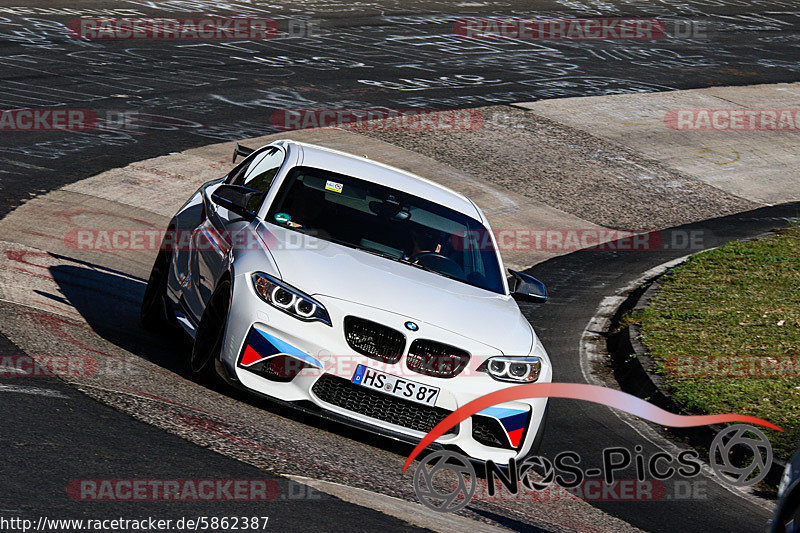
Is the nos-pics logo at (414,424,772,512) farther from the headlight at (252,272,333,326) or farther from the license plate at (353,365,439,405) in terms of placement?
the headlight at (252,272,333,326)

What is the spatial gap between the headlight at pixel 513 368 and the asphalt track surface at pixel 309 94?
3.01 feet

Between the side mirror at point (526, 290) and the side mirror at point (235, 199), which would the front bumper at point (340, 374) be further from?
the side mirror at point (526, 290)

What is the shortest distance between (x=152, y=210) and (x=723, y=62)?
2034 cm

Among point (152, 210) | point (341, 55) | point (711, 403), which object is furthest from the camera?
point (341, 55)

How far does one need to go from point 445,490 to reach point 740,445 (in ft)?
9.71

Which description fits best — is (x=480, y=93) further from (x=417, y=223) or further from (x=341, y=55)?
(x=417, y=223)

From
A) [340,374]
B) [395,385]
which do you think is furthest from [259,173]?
[395,385]

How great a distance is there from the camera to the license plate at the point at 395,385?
6.51 m

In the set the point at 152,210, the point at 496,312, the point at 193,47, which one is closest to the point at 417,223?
the point at 496,312

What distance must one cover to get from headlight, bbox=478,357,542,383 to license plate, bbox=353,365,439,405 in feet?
1.25

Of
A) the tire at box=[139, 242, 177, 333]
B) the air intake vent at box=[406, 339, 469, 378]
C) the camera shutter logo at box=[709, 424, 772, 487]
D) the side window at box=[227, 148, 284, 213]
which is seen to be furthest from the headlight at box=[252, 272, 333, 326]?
the camera shutter logo at box=[709, 424, 772, 487]

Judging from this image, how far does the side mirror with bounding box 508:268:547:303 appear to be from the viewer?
26.3ft

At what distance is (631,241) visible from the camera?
16094mm

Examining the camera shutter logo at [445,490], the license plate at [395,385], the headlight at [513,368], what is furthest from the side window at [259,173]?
the camera shutter logo at [445,490]
